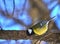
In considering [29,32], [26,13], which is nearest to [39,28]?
[29,32]

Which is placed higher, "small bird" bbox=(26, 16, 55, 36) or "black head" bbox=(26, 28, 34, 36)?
"small bird" bbox=(26, 16, 55, 36)

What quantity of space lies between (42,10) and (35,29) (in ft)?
0.76

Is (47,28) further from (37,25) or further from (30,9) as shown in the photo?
(30,9)

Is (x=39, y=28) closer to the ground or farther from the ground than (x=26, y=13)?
closer to the ground

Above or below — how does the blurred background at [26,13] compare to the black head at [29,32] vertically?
above

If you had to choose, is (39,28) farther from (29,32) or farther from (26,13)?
(26,13)

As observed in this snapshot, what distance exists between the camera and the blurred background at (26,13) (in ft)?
8.01

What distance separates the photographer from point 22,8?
8.02ft

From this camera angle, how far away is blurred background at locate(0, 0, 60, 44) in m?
2.44

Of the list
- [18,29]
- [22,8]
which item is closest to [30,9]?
[22,8]

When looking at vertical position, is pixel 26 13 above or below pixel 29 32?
above

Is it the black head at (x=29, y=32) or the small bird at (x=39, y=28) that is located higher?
the small bird at (x=39, y=28)

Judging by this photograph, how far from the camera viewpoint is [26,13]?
2.47 meters

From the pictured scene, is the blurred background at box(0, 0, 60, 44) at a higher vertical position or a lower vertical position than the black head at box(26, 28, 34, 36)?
higher
